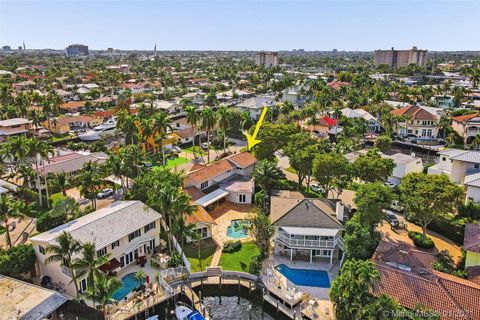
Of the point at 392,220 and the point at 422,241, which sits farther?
the point at 392,220

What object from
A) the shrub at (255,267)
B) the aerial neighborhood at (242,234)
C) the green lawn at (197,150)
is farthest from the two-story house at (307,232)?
the green lawn at (197,150)

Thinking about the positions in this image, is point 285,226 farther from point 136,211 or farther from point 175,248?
point 136,211

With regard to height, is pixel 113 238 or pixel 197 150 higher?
pixel 113 238

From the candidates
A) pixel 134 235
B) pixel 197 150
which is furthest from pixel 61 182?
pixel 197 150

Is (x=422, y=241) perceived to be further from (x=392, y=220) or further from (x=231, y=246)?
(x=231, y=246)

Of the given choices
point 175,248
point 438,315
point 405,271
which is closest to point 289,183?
point 175,248

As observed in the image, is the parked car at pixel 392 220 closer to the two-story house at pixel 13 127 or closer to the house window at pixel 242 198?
the house window at pixel 242 198
